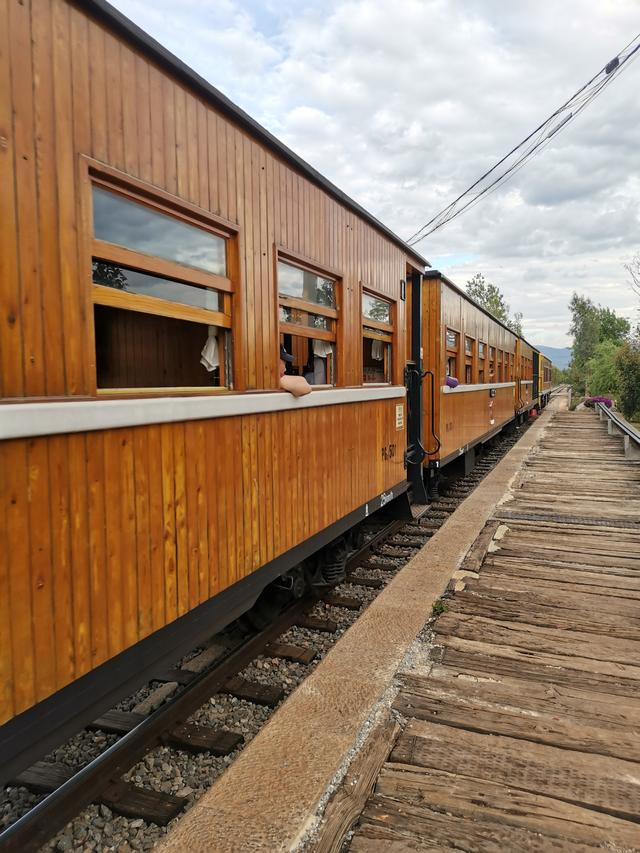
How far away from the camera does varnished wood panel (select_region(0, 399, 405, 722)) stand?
6.28 ft

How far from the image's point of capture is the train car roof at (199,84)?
2.21 metres

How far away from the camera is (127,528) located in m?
2.34

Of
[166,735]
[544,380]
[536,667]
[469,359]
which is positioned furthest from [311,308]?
[544,380]

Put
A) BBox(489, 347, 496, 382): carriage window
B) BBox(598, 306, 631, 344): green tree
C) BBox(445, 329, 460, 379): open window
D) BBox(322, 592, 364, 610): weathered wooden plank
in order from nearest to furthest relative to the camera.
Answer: BBox(322, 592, 364, 610): weathered wooden plank, BBox(445, 329, 460, 379): open window, BBox(489, 347, 496, 382): carriage window, BBox(598, 306, 631, 344): green tree

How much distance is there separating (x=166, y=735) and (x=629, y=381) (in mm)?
25367

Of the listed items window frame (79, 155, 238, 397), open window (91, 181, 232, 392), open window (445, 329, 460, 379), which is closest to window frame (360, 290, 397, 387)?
open window (91, 181, 232, 392)

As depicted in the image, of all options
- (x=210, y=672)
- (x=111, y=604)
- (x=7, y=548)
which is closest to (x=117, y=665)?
(x=111, y=604)

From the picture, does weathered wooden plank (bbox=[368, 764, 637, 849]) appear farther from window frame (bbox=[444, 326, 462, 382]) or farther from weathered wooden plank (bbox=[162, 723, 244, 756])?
window frame (bbox=[444, 326, 462, 382])

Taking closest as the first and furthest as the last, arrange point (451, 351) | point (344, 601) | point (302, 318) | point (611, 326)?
point (302, 318) → point (344, 601) → point (451, 351) → point (611, 326)

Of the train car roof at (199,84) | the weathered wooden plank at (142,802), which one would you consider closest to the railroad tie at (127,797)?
the weathered wooden plank at (142,802)

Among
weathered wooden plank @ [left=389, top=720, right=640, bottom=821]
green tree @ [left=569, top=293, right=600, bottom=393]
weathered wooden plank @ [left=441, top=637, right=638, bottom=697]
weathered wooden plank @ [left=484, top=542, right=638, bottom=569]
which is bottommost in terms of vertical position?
weathered wooden plank @ [left=389, top=720, right=640, bottom=821]

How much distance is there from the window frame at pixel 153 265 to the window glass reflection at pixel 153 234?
0.02 metres

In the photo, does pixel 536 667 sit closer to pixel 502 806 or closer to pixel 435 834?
pixel 502 806

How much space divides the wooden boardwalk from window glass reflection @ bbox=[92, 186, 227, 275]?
2321 millimetres
